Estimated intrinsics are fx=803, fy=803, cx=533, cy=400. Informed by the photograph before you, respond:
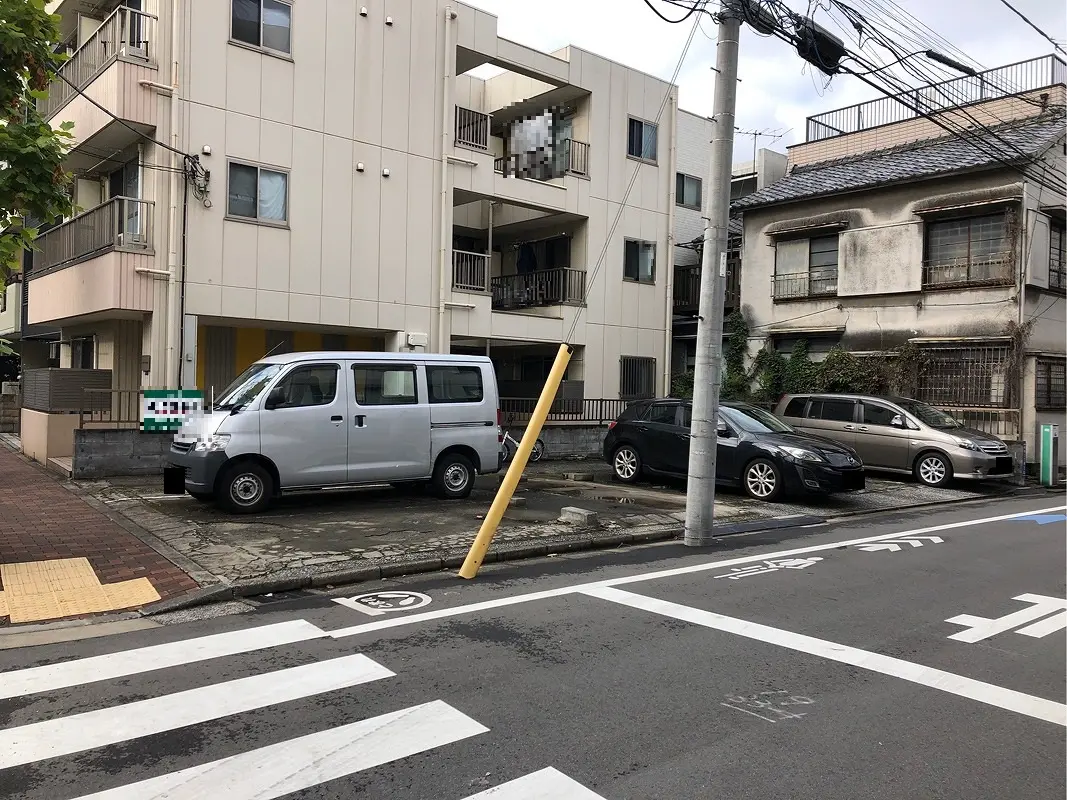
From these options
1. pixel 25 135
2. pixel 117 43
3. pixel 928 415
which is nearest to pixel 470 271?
pixel 117 43

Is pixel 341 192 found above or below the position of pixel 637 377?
above

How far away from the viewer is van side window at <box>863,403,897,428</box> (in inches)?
639

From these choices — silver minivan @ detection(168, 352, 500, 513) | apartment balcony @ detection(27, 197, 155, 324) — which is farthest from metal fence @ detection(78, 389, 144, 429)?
silver minivan @ detection(168, 352, 500, 513)

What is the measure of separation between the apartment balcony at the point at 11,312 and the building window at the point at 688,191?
20.3m

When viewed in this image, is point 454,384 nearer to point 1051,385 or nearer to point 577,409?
point 577,409

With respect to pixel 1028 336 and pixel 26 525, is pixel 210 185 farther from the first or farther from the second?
pixel 1028 336

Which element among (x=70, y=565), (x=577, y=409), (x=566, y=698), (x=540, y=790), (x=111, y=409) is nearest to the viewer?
(x=540, y=790)

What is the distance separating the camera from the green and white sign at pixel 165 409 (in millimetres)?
13297

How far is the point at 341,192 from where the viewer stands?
15.9 meters

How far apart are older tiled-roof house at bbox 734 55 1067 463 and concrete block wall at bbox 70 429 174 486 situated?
1661 centimetres

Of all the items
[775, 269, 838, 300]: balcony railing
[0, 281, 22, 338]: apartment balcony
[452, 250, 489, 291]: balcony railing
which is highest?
[775, 269, 838, 300]: balcony railing

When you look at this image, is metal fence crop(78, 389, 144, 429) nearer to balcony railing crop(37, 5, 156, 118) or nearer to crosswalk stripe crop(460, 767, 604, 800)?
balcony railing crop(37, 5, 156, 118)

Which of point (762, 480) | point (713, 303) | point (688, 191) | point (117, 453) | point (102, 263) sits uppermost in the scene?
point (688, 191)

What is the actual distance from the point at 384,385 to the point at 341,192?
6422 mm
